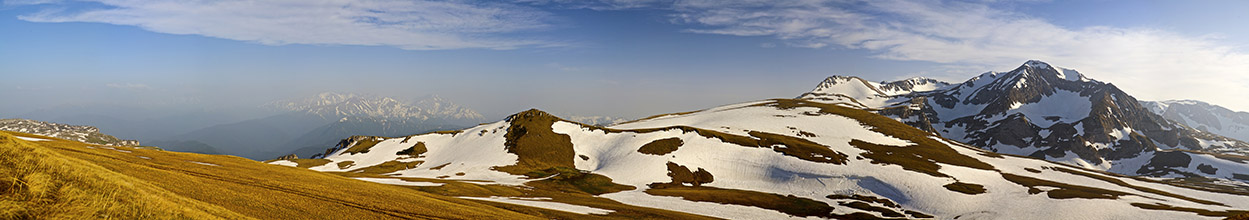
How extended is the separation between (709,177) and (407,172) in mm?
81711

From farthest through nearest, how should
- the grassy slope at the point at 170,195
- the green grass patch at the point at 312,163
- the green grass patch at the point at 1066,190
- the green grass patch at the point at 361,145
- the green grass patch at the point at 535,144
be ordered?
the green grass patch at the point at 361,145
the green grass patch at the point at 535,144
the green grass patch at the point at 312,163
the green grass patch at the point at 1066,190
the grassy slope at the point at 170,195

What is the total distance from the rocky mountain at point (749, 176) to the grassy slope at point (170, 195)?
2713 cm

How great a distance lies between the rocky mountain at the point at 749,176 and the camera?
293 feet

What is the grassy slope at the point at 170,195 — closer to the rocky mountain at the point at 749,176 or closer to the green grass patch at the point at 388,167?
the rocky mountain at the point at 749,176

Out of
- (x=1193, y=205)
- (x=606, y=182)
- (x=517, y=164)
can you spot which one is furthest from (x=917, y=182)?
(x=517, y=164)

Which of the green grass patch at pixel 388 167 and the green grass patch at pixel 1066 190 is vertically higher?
the green grass patch at pixel 1066 190

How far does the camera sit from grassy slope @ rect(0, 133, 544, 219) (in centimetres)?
1300

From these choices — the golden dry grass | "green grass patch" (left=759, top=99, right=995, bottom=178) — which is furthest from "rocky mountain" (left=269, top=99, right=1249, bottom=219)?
the golden dry grass

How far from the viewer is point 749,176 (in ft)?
431

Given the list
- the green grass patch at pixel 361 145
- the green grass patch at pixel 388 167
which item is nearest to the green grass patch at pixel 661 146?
the green grass patch at pixel 388 167

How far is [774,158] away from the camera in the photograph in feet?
456

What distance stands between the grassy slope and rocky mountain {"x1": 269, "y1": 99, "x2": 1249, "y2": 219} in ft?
89.0

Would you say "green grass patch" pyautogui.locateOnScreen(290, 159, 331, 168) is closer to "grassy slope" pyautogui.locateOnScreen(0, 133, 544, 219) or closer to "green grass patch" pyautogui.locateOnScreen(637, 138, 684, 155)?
"grassy slope" pyautogui.locateOnScreen(0, 133, 544, 219)

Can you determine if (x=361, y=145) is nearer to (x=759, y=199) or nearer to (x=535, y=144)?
(x=535, y=144)
